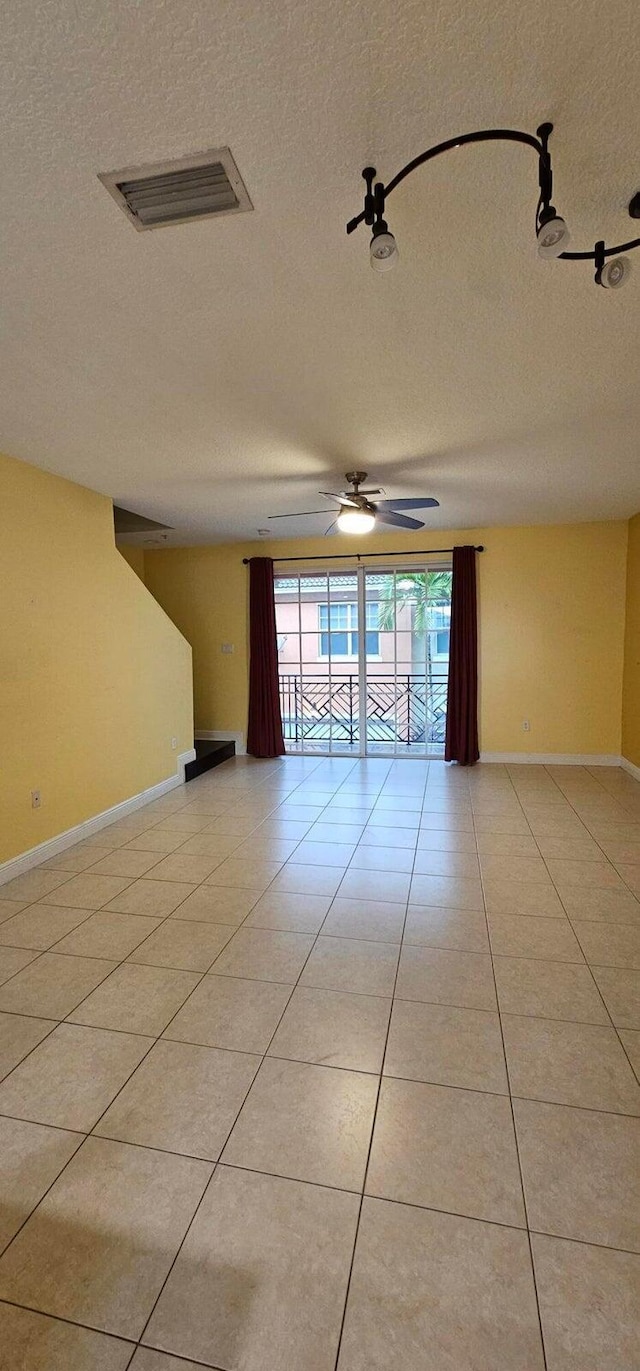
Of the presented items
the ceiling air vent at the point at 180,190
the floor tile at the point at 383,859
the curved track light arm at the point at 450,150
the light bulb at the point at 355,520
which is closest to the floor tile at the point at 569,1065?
the floor tile at the point at 383,859

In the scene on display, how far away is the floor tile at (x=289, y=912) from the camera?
266cm

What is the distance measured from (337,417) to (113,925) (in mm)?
2749

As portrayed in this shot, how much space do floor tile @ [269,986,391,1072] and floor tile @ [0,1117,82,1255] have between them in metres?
0.66

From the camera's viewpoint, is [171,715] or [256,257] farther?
[171,715]

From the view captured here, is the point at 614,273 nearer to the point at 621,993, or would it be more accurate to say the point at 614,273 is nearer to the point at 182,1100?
the point at 621,993

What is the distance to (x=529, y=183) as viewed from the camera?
1.31 meters

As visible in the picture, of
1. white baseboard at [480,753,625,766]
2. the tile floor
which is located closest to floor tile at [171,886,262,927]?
the tile floor

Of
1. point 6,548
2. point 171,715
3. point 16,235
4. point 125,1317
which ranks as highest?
point 16,235

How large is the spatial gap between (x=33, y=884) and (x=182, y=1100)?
1.95 m

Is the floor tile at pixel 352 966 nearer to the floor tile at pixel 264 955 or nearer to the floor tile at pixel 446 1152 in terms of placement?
the floor tile at pixel 264 955

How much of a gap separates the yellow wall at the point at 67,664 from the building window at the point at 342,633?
228cm

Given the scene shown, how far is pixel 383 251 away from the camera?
4.21 feet

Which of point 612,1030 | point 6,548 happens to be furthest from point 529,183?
point 6,548

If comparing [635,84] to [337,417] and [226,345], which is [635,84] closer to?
[226,345]
